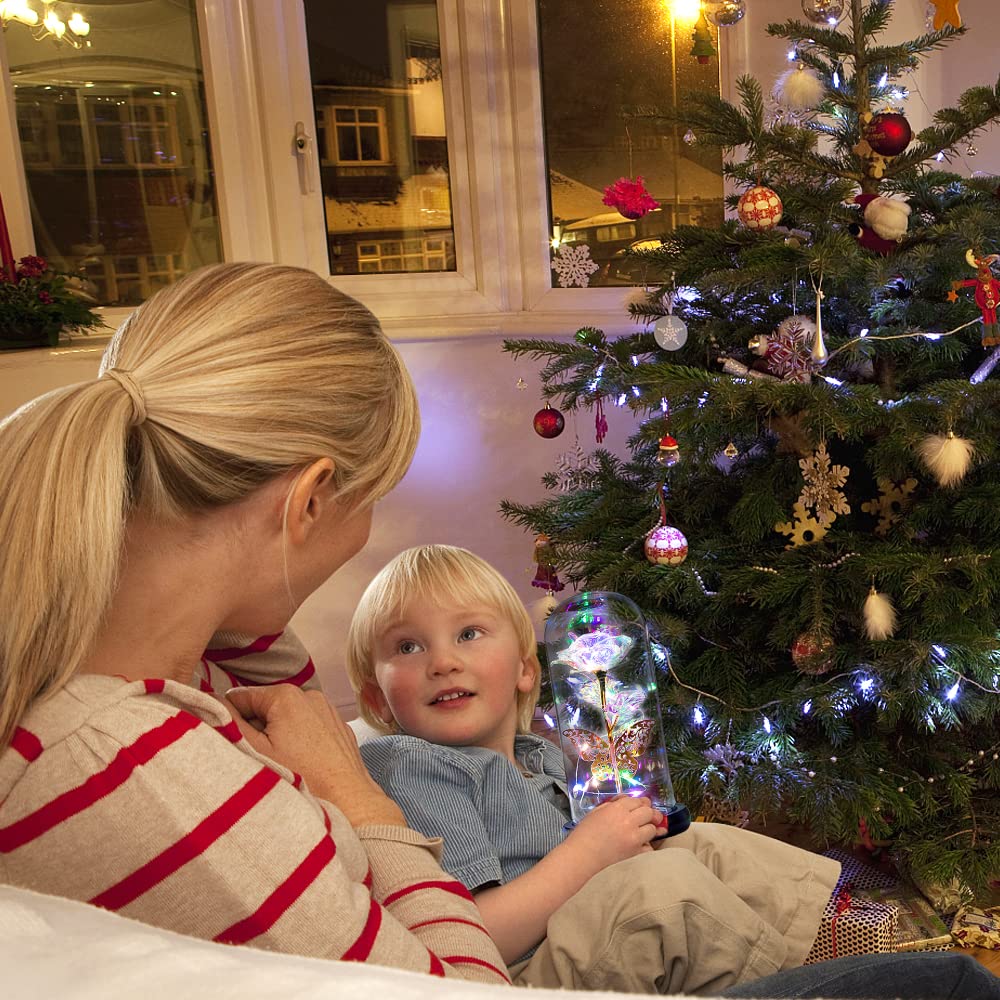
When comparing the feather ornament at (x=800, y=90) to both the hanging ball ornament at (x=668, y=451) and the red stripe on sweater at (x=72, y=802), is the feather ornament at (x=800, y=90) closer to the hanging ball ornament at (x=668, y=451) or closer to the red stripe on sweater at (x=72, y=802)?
the hanging ball ornament at (x=668, y=451)

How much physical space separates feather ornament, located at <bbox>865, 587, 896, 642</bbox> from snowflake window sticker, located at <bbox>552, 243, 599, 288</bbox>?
152 cm

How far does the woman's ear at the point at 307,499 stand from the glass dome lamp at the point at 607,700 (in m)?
0.68

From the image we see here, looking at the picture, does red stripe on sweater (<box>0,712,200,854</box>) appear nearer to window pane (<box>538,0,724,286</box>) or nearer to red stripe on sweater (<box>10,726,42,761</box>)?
red stripe on sweater (<box>10,726,42,761</box>)

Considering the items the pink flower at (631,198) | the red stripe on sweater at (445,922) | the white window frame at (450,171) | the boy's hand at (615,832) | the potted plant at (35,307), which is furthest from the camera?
the white window frame at (450,171)

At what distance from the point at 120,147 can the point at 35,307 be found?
62 cm

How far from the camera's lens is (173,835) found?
0.74 metres

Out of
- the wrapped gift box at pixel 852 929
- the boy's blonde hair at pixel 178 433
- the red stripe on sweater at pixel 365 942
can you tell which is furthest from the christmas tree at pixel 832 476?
the red stripe on sweater at pixel 365 942

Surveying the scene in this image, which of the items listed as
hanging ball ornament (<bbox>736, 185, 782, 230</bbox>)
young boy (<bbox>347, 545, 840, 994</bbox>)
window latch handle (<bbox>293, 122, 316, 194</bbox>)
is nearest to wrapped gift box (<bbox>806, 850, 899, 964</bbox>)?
young boy (<bbox>347, 545, 840, 994</bbox>)

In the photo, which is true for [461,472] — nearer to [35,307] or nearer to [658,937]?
[35,307]

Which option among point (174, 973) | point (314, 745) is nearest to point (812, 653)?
point (314, 745)

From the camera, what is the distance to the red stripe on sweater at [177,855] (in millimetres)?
735

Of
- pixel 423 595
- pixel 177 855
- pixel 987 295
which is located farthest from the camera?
pixel 987 295

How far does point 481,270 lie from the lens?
307 cm

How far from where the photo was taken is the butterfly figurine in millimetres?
1499
